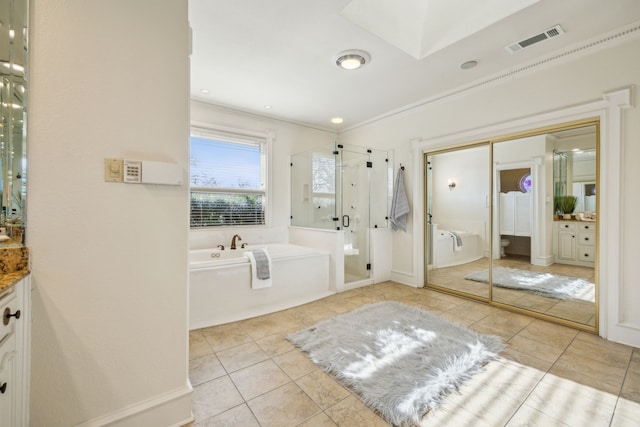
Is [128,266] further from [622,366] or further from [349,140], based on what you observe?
[349,140]

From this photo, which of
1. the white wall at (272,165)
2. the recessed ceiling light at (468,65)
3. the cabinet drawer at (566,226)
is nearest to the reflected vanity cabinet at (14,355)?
the white wall at (272,165)

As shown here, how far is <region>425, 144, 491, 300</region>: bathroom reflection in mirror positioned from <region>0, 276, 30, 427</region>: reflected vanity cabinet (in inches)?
150

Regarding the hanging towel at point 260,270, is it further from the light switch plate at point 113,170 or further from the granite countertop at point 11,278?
the granite countertop at point 11,278

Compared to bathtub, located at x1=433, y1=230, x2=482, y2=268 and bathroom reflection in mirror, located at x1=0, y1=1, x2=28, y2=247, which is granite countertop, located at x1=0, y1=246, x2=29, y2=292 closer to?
bathroom reflection in mirror, located at x1=0, y1=1, x2=28, y2=247

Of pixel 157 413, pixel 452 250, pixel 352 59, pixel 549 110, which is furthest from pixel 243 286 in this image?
pixel 549 110

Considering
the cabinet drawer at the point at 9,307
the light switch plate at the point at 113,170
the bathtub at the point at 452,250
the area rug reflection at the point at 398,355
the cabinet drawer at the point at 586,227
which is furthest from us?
the bathtub at the point at 452,250

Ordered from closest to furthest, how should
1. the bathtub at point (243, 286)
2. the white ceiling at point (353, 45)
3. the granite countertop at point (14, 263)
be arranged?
1. the granite countertop at point (14, 263)
2. the white ceiling at point (353, 45)
3. the bathtub at point (243, 286)

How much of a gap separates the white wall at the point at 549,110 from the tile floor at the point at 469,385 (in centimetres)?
68

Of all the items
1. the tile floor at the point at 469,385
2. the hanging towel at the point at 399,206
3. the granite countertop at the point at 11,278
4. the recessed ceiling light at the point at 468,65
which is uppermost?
the recessed ceiling light at the point at 468,65

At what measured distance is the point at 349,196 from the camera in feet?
12.9

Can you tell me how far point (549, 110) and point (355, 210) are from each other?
2.40 meters

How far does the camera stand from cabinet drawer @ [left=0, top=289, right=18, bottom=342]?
0.82 m

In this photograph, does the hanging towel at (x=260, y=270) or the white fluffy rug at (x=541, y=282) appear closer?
the white fluffy rug at (x=541, y=282)

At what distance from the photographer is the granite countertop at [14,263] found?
0.94 meters
